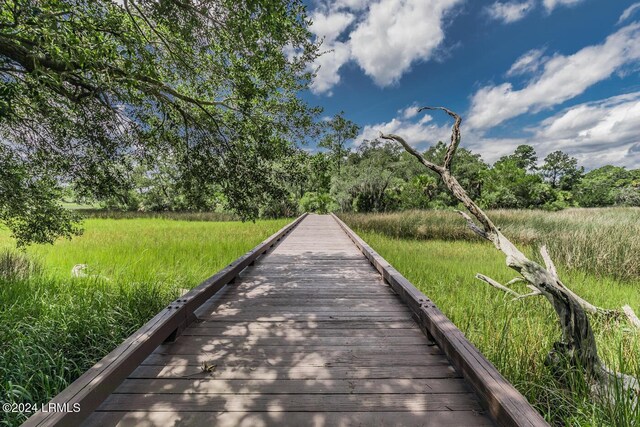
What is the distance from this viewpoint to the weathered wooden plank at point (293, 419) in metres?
1.74

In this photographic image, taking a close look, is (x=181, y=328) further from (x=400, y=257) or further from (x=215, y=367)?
(x=400, y=257)

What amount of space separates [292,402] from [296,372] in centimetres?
32

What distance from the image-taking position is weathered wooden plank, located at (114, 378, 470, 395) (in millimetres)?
2021

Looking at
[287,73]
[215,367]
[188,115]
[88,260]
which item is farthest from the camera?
[88,260]

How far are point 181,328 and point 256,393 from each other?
50.1 inches

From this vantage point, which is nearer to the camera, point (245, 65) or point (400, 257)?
point (245, 65)

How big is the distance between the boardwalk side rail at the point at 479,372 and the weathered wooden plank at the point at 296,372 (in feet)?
0.70

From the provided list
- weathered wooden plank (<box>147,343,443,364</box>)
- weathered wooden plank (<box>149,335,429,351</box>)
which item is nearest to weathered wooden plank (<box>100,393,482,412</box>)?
weathered wooden plank (<box>147,343,443,364</box>)

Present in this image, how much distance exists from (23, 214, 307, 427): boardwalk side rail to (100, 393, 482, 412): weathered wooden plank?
0.67 feet

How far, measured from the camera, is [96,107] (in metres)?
4.24

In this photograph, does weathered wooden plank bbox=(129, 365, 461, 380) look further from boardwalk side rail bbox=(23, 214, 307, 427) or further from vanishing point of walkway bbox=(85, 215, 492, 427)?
boardwalk side rail bbox=(23, 214, 307, 427)

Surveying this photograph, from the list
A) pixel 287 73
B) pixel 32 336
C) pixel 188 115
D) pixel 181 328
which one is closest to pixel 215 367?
pixel 181 328

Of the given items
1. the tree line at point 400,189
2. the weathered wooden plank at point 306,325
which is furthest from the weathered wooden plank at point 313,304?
the tree line at point 400,189

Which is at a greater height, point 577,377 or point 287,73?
point 287,73
